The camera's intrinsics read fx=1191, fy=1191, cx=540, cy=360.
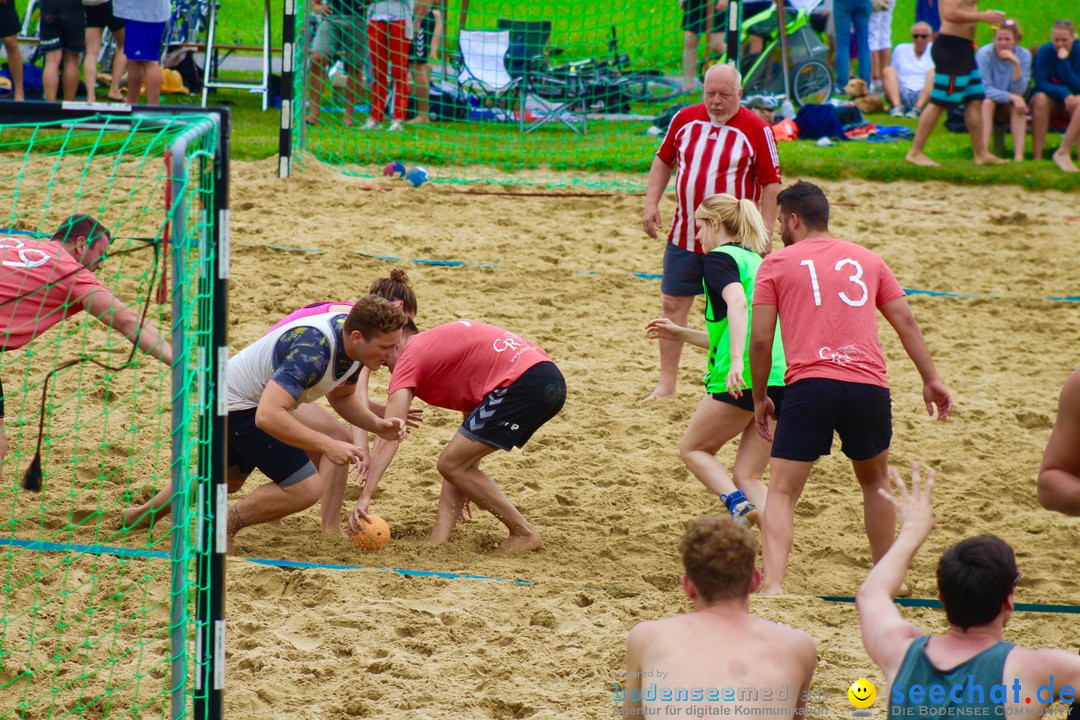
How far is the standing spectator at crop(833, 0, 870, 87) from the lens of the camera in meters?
15.1

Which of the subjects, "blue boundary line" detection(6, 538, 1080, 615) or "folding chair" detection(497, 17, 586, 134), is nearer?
"blue boundary line" detection(6, 538, 1080, 615)

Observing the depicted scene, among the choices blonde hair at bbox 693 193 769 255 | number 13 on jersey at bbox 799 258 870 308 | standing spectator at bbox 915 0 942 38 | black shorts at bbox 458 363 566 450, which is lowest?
black shorts at bbox 458 363 566 450

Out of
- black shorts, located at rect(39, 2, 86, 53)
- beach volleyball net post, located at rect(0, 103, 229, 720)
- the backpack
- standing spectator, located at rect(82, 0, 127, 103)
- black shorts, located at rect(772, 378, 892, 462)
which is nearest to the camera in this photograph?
beach volleyball net post, located at rect(0, 103, 229, 720)

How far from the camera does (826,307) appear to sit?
15.1ft

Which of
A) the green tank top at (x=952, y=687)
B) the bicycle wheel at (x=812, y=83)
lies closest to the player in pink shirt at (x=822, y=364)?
the green tank top at (x=952, y=687)

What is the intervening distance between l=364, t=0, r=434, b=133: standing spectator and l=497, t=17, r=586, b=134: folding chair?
1.13 metres

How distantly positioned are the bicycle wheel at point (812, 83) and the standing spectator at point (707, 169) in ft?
23.3

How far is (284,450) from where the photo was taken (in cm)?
498

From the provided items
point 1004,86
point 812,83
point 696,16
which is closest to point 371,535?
point 696,16

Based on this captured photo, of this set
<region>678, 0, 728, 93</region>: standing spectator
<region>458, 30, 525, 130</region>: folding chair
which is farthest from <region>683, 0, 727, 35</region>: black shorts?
<region>458, 30, 525, 130</region>: folding chair

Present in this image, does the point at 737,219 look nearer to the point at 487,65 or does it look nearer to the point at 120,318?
the point at 120,318

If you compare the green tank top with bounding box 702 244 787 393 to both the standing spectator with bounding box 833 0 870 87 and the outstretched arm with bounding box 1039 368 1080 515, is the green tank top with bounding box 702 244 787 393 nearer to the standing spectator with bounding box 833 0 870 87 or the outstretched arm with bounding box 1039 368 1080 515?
the outstretched arm with bounding box 1039 368 1080 515

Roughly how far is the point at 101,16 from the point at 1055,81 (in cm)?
986

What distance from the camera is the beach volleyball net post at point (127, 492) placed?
3379mm
